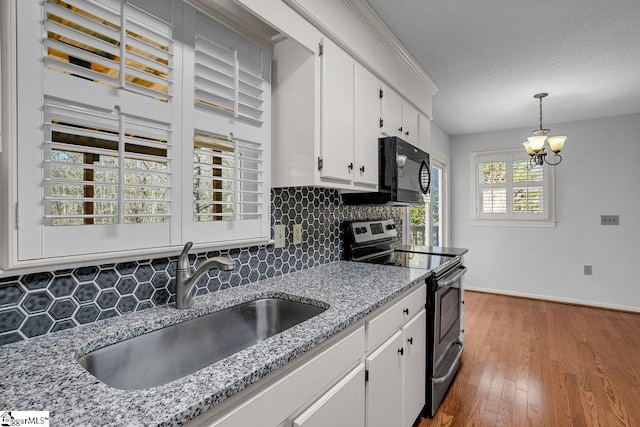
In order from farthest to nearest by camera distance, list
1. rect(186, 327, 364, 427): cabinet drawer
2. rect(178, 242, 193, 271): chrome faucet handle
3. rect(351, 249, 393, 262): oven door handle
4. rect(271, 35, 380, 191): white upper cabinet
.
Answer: rect(351, 249, 393, 262): oven door handle
rect(271, 35, 380, 191): white upper cabinet
rect(178, 242, 193, 271): chrome faucet handle
rect(186, 327, 364, 427): cabinet drawer

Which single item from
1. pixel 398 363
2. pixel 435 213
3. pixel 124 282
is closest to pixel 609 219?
pixel 435 213

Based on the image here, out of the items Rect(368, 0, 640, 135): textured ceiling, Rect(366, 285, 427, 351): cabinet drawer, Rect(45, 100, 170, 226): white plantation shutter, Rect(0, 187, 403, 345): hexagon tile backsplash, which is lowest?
Rect(366, 285, 427, 351): cabinet drawer

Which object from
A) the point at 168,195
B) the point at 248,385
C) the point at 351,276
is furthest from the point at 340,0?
the point at 248,385

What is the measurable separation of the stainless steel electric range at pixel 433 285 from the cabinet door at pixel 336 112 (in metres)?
0.71

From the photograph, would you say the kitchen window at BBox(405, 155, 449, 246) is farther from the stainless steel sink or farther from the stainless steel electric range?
the stainless steel sink

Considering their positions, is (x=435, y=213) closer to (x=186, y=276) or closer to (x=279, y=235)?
(x=279, y=235)

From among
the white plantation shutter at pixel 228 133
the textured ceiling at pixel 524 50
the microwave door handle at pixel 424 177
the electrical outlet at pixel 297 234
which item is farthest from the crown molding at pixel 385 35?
the electrical outlet at pixel 297 234

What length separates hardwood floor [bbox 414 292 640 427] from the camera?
1963 mm

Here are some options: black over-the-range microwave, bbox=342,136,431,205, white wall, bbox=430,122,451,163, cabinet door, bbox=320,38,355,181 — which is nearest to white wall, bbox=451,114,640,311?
white wall, bbox=430,122,451,163

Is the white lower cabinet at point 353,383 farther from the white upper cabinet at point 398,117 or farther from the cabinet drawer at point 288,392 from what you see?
the white upper cabinet at point 398,117

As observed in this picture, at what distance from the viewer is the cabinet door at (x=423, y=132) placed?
2.74 meters

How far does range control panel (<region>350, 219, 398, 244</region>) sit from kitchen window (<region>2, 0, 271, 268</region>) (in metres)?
1.01

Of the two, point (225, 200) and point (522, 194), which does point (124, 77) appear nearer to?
point (225, 200)

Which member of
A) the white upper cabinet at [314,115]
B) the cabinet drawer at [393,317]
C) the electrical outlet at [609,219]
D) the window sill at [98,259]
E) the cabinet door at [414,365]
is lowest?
the cabinet door at [414,365]
